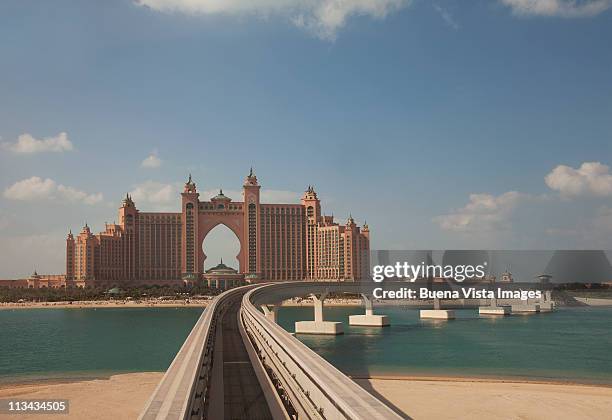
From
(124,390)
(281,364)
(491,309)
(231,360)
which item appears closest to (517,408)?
(281,364)

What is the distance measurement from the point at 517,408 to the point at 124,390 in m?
27.3

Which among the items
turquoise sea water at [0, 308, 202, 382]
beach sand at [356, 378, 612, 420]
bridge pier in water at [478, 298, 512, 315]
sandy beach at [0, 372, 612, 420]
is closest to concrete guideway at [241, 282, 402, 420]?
sandy beach at [0, 372, 612, 420]

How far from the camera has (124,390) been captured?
45594 millimetres

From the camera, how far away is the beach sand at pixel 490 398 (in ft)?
128

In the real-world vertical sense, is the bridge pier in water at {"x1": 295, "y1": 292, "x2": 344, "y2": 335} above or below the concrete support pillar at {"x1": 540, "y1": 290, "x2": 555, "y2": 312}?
above

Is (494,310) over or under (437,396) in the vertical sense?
under

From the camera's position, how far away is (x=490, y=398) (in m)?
43.8

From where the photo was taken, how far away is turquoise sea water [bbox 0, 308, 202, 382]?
198ft

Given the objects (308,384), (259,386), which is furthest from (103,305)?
(308,384)

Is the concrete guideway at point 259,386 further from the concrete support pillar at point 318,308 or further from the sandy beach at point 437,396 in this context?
the concrete support pillar at point 318,308

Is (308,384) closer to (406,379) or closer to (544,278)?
(406,379)

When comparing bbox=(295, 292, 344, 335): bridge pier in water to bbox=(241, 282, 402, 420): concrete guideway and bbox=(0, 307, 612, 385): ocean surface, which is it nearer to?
bbox=(0, 307, 612, 385): ocean surface

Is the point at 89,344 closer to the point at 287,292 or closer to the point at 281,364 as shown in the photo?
the point at 287,292

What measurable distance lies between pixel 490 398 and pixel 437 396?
362 cm
